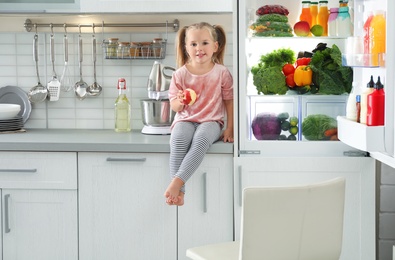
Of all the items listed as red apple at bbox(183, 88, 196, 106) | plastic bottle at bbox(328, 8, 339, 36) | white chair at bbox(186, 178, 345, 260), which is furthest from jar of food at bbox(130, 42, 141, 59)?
white chair at bbox(186, 178, 345, 260)

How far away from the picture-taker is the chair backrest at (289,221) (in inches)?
109

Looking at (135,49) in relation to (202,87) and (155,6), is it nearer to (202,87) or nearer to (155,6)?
(155,6)

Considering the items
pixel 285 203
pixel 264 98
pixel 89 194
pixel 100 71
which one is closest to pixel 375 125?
pixel 285 203

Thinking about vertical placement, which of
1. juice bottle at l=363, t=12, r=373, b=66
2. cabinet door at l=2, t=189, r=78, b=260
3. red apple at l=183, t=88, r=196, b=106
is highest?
juice bottle at l=363, t=12, r=373, b=66

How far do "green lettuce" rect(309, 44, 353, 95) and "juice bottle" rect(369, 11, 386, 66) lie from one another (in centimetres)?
59

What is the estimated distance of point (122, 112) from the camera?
4215mm


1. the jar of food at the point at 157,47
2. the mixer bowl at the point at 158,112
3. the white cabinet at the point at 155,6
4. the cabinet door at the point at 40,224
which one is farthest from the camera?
A: the jar of food at the point at 157,47

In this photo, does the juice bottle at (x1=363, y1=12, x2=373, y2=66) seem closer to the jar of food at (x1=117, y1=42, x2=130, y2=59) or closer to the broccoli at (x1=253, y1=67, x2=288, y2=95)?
the broccoli at (x1=253, y1=67, x2=288, y2=95)

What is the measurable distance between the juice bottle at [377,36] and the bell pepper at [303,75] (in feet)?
2.02

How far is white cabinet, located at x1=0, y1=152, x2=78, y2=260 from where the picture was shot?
147 inches

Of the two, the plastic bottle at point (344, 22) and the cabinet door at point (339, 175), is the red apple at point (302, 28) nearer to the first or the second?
the plastic bottle at point (344, 22)

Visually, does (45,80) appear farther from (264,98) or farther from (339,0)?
(339,0)

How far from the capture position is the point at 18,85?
437 centimetres

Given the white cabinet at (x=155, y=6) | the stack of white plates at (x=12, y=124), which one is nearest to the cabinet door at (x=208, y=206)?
the white cabinet at (x=155, y=6)
